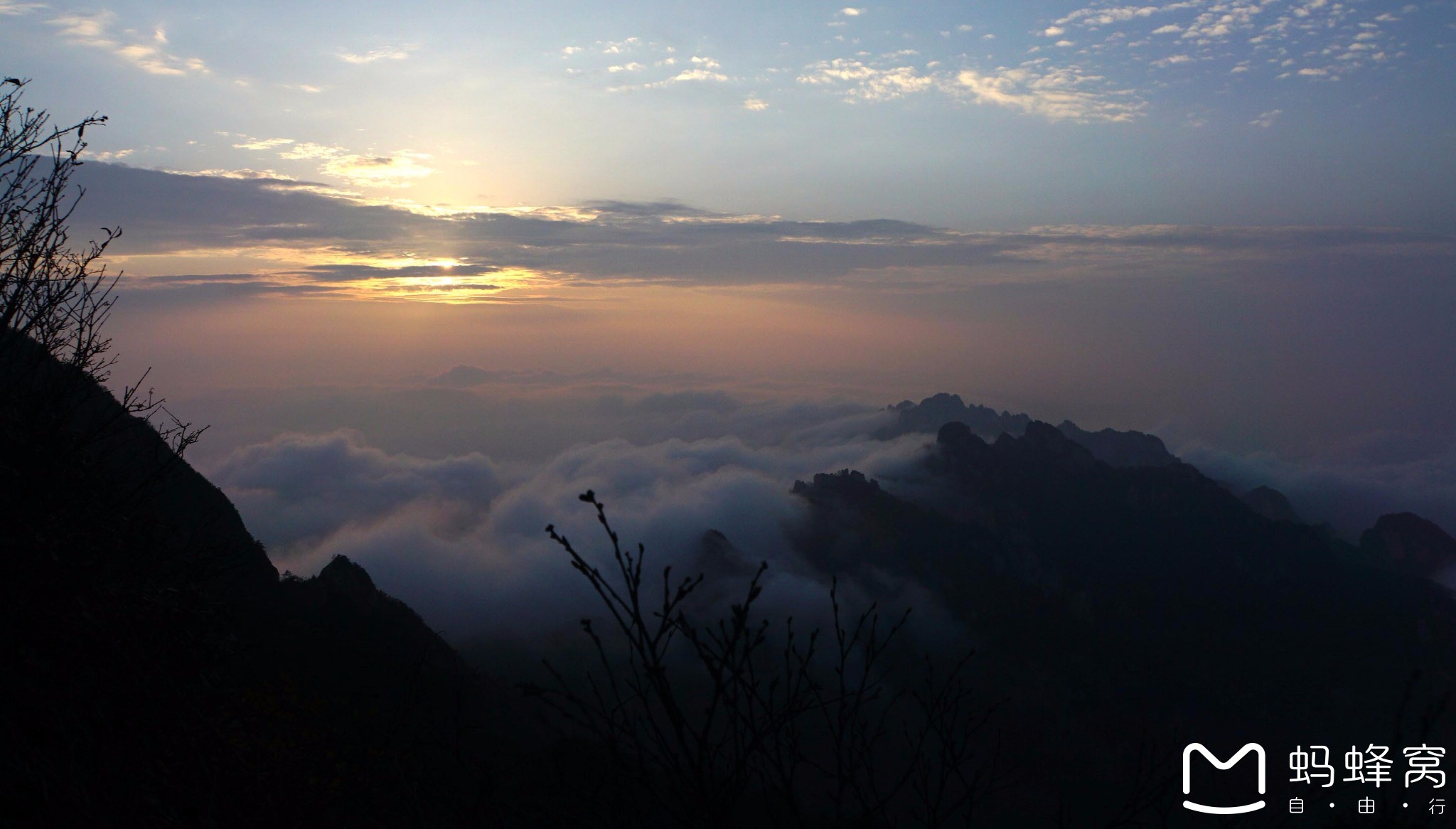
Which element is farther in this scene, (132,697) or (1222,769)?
(132,697)

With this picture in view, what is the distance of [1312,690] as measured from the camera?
19725 cm

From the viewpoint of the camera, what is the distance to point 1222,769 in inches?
381

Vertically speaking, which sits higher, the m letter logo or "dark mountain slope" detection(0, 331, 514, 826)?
"dark mountain slope" detection(0, 331, 514, 826)

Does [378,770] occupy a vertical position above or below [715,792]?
below

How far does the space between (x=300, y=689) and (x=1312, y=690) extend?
9297 inches

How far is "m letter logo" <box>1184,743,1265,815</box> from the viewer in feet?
30.8

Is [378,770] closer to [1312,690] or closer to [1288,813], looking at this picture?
[1288,813]

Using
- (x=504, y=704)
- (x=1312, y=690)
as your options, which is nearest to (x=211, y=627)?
(x=504, y=704)

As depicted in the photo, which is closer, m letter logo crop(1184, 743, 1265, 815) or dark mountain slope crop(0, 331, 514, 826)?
dark mountain slope crop(0, 331, 514, 826)

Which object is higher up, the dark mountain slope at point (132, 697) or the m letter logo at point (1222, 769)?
the dark mountain slope at point (132, 697)

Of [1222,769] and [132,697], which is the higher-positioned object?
[132,697]

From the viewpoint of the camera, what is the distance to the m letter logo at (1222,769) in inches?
370

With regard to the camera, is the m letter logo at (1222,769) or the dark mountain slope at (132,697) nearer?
the dark mountain slope at (132,697)

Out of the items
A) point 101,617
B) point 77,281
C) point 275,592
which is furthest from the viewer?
point 275,592
